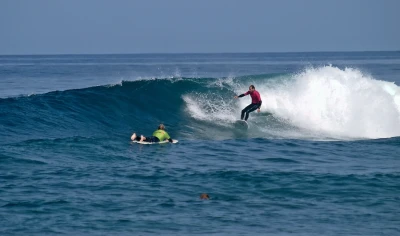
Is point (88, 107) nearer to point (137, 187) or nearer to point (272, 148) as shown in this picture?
point (272, 148)

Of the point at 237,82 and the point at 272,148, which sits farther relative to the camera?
the point at 237,82

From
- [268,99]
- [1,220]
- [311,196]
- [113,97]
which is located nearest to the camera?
[1,220]

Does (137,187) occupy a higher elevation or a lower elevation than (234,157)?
lower

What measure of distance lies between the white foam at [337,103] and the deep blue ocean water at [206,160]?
0.06 m

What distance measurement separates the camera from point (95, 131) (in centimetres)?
2327

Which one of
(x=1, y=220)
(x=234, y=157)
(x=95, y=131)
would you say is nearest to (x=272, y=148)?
(x=234, y=157)

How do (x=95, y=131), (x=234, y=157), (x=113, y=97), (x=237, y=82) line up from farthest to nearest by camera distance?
1. (x=237, y=82)
2. (x=113, y=97)
3. (x=95, y=131)
4. (x=234, y=157)

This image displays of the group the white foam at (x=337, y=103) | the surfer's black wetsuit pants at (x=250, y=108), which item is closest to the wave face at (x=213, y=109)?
the white foam at (x=337, y=103)

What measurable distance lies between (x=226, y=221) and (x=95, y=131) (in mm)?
11493

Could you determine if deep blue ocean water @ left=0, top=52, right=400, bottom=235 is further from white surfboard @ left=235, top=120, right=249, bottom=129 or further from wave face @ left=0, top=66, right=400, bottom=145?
white surfboard @ left=235, top=120, right=249, bottom=129

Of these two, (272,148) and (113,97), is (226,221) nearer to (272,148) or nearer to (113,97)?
(272,148)

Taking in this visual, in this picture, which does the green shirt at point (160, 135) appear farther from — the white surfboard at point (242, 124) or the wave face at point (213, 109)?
the white surfboard at point (242, 124)

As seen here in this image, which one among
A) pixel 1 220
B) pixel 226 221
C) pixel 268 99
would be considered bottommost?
A: pixel 1 220

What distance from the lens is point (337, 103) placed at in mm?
28547
